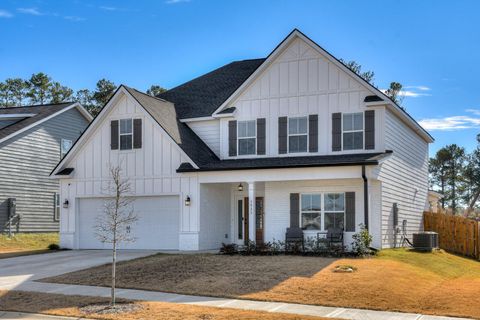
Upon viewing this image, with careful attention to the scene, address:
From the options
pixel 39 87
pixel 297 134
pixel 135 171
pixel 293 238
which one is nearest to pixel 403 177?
pixel 297 134

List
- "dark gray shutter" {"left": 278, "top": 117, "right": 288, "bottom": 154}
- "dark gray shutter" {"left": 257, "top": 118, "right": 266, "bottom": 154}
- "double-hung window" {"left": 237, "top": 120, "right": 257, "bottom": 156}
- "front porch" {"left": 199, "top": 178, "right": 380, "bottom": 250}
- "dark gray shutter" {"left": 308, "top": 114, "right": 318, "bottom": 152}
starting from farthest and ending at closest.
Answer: "double-hung window" {"left": 237, "top": 120, "right": 257, "bottom": 156} < "dark gray shutter" {"left": 257, "top": 118, "right": 266, "bottom": 154} < "dark gray shutter" {"left": 278, "top": 117, "right": 288, "bottom": 154} < "dark gray shutter" {"left": 308, "top": 114, "right": 318, "bottom": 152} < "front porch" {"left": 199, "top": 178, "right": 380, "bottom": 250}

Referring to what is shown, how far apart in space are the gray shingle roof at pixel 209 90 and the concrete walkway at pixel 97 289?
7284 mm

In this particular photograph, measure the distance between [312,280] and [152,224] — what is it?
11.2m

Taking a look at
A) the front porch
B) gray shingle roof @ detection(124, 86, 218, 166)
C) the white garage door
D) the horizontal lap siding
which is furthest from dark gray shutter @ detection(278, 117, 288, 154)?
the white garage door

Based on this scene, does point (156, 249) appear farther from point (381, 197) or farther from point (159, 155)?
point (381, 197)

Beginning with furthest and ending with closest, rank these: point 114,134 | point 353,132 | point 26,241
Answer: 1. point 26,241
2. point 114,134
3. point 353,132

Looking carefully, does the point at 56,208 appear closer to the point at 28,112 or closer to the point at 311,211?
the point at 28,112

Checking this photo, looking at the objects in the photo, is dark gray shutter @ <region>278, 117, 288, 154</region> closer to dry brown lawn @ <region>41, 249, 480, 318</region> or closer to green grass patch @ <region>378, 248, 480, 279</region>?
green grass patch @ <region>378, 248, 480, 279</region>

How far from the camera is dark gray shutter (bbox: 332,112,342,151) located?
24.4 metres

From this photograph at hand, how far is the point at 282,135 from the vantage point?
83.1 feet

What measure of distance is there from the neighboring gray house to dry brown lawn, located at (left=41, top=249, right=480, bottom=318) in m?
12.9

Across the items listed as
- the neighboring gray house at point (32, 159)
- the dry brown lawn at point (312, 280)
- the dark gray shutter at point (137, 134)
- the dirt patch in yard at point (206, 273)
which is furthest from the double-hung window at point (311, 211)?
the neighboring gray house at point (32, 159)

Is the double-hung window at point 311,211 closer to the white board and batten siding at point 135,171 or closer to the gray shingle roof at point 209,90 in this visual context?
the white board and batten siding at point 135,171

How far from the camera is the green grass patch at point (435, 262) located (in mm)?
20477
